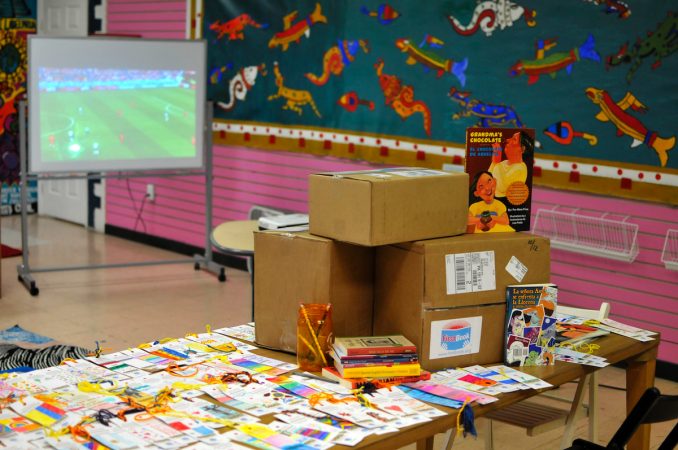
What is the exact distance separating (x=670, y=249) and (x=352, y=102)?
2197mm

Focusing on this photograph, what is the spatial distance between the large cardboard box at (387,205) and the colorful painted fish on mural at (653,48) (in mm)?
2150

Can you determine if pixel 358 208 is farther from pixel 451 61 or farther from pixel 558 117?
pixel 451 61

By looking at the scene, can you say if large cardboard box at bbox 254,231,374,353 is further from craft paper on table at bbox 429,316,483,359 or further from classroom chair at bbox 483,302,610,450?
classroom chair at bbox 483,302,610,450

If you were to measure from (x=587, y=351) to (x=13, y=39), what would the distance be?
6.80 meters

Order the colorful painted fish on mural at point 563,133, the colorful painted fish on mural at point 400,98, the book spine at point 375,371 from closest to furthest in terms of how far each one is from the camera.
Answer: the book spine at point 375,371 < the colorful painted fish on mural at point 563,133 < the colorful painted fish on mural at point 400,98

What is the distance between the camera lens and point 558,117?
15.2 ft

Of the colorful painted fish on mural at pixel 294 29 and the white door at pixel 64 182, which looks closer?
the colorful painted fish on mural at pixel 294 29

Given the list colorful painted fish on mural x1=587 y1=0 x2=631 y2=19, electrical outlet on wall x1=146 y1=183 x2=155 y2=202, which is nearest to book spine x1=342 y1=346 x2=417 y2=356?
colorful painted fish on mural x1=587 y1=0 x2=631 y2=19

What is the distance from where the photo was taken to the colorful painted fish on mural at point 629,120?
14.0ft

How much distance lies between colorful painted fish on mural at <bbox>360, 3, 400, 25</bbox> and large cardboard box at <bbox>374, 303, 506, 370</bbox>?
125 inches

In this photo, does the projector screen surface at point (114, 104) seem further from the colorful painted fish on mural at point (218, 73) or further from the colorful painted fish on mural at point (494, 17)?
the colorful painted fish on mural at point (494, 17)

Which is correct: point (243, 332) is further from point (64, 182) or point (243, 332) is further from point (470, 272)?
point (64, 182)

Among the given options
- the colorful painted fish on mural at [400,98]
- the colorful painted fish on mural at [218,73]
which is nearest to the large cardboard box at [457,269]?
the colorful painted fish on mural at [400,98]

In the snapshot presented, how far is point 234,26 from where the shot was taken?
6406mm
